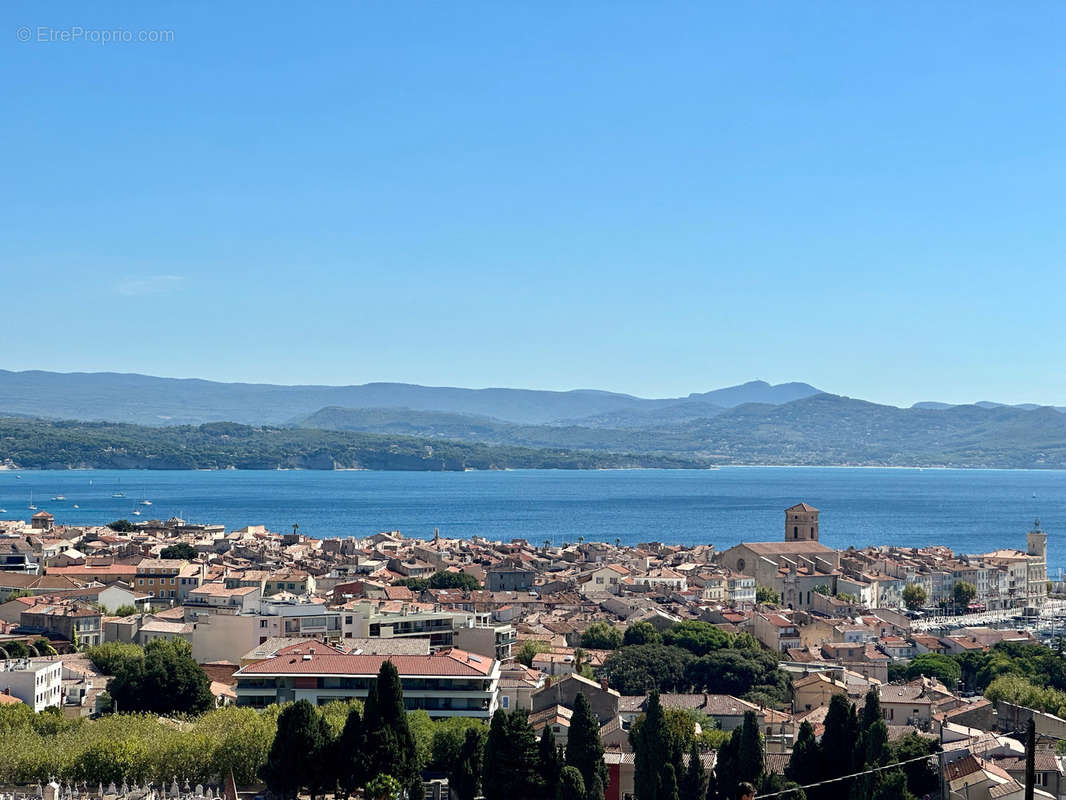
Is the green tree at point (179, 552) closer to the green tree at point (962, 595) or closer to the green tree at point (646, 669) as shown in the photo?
the green tree at point (646, 669)

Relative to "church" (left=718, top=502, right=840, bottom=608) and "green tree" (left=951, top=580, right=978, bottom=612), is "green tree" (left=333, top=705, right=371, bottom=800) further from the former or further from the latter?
"green tree" (left=951, top=580, right=978, bottom=612)

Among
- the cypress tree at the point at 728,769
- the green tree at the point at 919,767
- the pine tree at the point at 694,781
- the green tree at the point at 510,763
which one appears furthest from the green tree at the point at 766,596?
the green tree at the point at 510,763

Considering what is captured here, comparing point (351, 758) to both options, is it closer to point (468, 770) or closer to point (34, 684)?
point (468, 770)

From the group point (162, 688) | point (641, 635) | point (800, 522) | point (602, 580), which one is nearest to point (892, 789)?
point (162, 688)

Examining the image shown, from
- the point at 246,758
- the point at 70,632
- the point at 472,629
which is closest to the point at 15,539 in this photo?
the point at 70,632

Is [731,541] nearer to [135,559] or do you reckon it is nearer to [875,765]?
[135,559]
